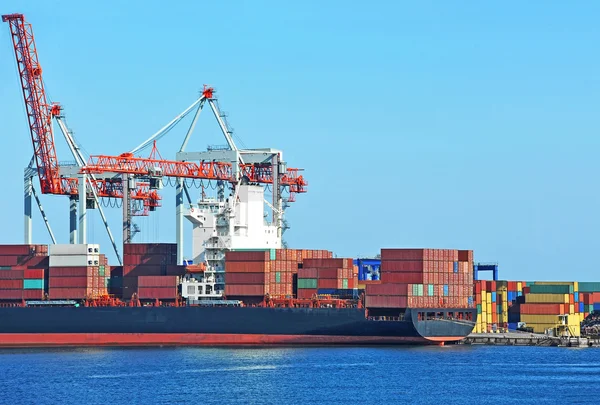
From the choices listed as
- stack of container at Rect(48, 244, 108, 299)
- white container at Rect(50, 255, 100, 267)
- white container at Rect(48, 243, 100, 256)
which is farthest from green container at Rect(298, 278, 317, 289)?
white container at Rect(48, 243, 100, 256)

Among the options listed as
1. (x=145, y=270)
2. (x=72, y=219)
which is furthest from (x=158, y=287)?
(x=72, y=219)

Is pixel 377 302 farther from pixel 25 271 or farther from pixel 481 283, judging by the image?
pixel 25 271

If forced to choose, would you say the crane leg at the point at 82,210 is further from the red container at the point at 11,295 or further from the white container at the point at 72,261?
the red container at the point at 11,295

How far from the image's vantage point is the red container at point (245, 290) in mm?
82938

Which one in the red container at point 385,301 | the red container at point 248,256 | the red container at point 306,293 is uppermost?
the red container at point 248,256

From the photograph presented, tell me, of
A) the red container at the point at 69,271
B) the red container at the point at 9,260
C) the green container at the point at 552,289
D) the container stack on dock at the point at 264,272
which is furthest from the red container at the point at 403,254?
the red container at the point at 9,260

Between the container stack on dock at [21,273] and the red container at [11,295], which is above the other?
the container stack on dock at [21,273]

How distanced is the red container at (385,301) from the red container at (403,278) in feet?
4.12

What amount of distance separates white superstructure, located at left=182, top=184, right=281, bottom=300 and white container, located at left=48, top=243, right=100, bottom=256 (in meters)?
7.33

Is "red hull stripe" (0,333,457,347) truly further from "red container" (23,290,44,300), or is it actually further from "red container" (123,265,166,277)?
"red container" (123,265,166,277)

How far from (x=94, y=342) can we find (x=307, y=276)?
16229mm

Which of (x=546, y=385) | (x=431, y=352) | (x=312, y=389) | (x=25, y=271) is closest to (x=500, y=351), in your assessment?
(x=431, y=352)

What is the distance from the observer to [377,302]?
3137 inches

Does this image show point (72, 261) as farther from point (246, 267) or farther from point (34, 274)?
point (246, 267)
